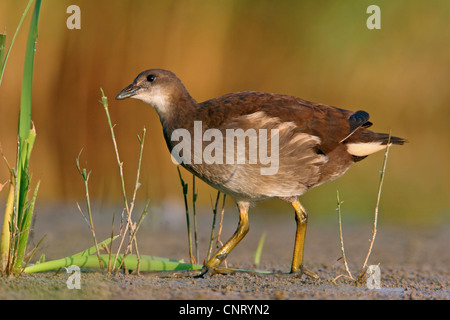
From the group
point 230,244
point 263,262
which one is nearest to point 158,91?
point 230,244

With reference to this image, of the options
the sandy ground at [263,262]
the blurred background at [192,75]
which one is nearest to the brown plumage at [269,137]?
the sandy ground at [263,262]

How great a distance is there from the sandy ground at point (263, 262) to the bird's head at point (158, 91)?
1.25 metres

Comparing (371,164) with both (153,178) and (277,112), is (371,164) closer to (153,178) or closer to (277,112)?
(153,178)

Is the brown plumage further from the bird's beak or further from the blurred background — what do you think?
the blurred background

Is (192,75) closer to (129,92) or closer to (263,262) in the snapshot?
(263,262)

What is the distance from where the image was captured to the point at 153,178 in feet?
27.8

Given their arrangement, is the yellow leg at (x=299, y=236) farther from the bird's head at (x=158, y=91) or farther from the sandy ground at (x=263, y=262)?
the bird's head at (x=158, y=91)

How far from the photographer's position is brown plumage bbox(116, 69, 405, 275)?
409 centimetres

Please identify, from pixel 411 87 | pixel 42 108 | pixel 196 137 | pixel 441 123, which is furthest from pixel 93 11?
pixel 441 123

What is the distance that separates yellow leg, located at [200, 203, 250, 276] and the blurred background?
9.57 ft

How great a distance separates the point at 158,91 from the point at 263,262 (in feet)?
5.55

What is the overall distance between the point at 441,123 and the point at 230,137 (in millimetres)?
9605

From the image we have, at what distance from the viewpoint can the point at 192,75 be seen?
9.07 m

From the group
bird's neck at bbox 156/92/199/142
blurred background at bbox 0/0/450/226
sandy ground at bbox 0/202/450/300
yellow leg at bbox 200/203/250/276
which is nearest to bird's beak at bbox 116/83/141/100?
bird's neck at bbox 156/92/199/142
